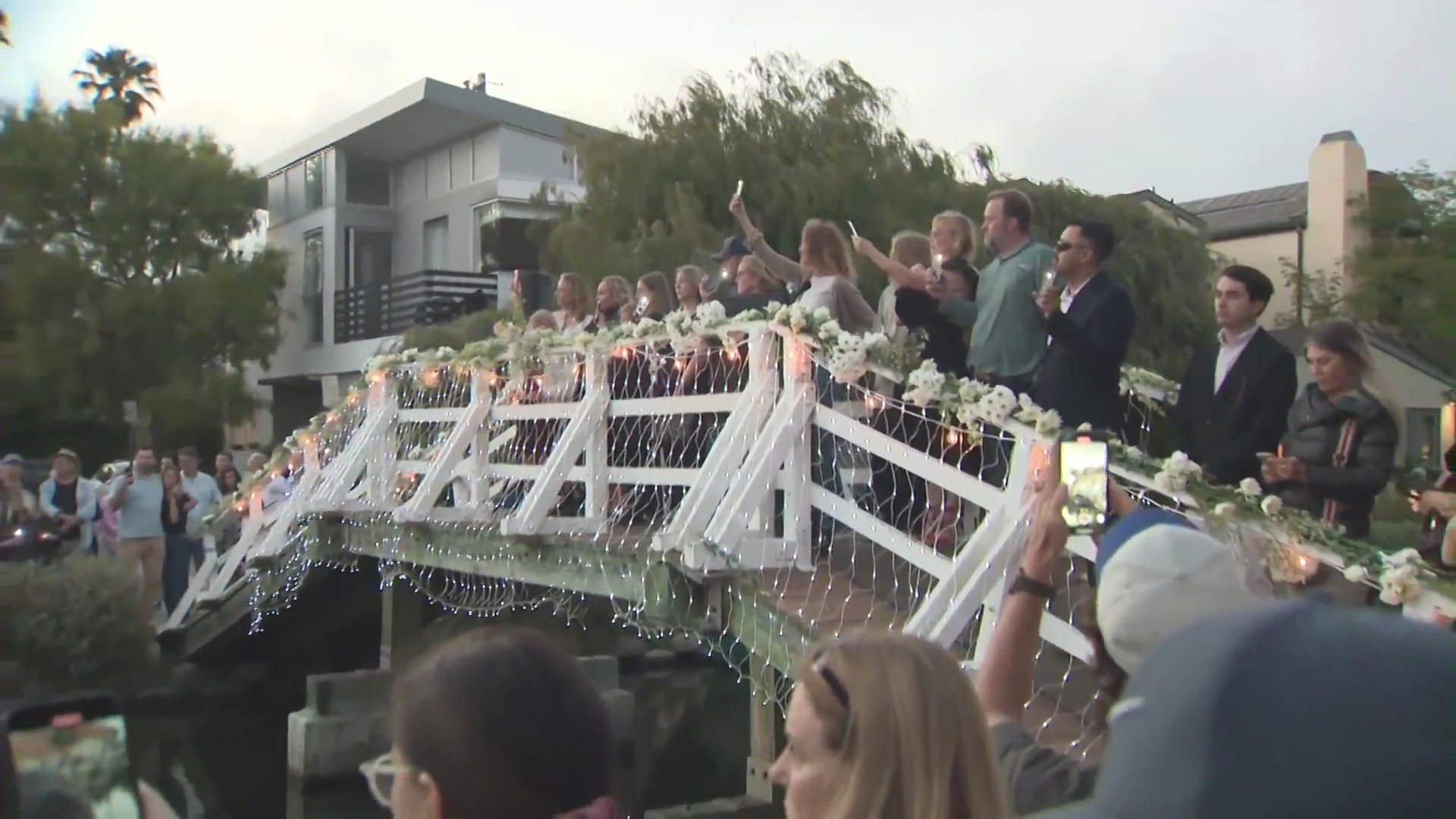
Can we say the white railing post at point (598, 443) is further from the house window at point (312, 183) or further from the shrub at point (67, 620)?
the house window at point (312, 183)

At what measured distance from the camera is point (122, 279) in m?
27.4

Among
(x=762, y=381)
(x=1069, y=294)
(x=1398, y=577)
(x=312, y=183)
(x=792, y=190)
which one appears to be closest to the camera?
(x=1398, y=577)

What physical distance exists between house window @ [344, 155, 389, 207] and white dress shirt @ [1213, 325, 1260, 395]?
24.6 metres

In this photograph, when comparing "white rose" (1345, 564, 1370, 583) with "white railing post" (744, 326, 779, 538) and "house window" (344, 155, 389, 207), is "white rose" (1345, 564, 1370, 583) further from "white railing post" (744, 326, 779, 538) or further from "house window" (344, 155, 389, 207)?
"house window" (344, 155, 389, 207)

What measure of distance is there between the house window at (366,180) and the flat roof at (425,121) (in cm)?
32

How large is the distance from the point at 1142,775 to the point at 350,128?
26963 mm

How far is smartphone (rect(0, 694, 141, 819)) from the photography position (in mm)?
1955

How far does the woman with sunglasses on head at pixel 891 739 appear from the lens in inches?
72.0

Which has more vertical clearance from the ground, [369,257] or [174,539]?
[369,257]

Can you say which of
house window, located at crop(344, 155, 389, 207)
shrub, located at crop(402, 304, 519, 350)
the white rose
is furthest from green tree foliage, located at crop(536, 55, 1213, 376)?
the white rose

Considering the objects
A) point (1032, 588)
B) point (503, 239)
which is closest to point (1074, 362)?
point (1032, 588)

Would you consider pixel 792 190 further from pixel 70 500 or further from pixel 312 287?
pixel 312 287

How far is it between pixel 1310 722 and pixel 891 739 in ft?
3.08

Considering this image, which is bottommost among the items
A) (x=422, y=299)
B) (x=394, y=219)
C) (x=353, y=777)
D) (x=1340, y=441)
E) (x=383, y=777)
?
(x=353, y=777)
